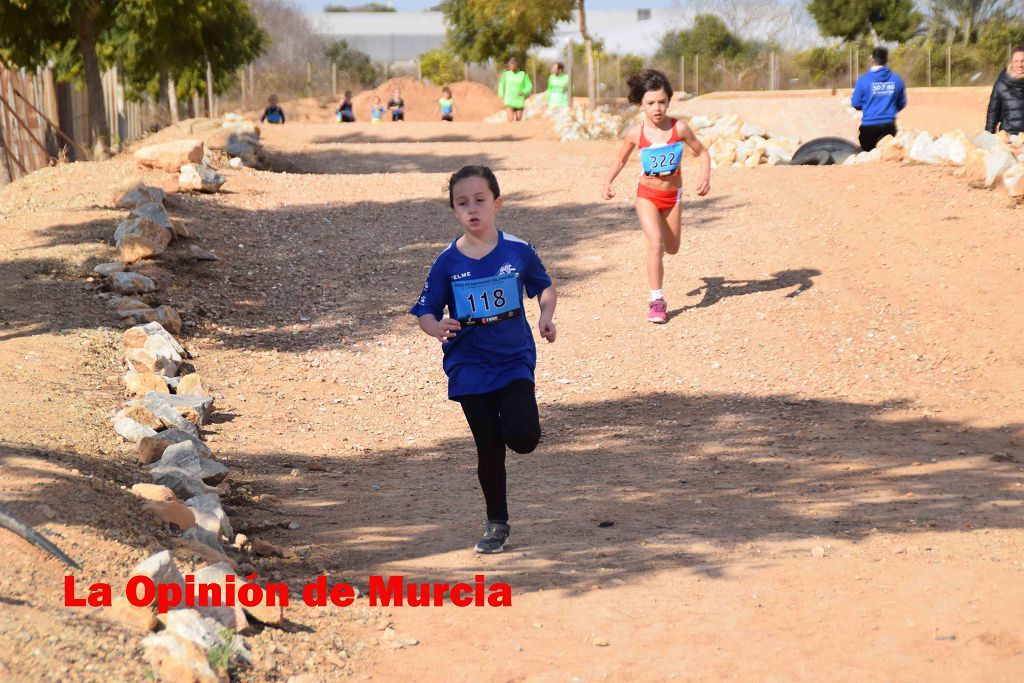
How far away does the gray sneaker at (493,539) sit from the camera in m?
4.68

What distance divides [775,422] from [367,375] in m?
2.90

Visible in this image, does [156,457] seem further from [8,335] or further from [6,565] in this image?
[8,335]

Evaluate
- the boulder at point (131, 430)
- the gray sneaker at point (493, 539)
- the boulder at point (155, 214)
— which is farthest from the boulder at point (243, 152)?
the gray sneaker at point (493, 539)

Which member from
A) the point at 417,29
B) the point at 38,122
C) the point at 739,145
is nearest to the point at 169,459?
the point at 739,145

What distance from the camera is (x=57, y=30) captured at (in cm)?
1838

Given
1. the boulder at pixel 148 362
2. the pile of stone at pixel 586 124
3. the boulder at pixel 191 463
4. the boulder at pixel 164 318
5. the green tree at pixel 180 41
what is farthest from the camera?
the pile of stone at pixel 586 124

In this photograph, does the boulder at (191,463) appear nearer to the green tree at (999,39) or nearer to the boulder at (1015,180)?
the boulder at (1015,180)

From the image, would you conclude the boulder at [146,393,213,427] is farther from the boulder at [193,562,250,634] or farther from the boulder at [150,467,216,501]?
the boulder at [193,562,250,634]

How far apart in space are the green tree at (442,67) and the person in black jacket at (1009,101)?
4422 centimetres

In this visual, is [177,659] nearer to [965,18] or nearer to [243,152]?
[243,152]

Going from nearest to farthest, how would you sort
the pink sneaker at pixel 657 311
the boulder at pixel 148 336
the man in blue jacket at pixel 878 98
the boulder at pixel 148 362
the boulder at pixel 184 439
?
the boulder at pixel 184 439
the boulder at pixel 148 362
the boulder at pixel 148 336
the pink sneaker at pixel 657 311
the man in blue jacket at pixel 878 98

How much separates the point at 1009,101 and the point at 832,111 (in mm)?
20745

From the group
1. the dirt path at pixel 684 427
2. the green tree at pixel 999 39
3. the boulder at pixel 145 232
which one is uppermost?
the green tree at pixel 999 39

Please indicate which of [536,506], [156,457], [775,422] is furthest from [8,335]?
[775,422]
